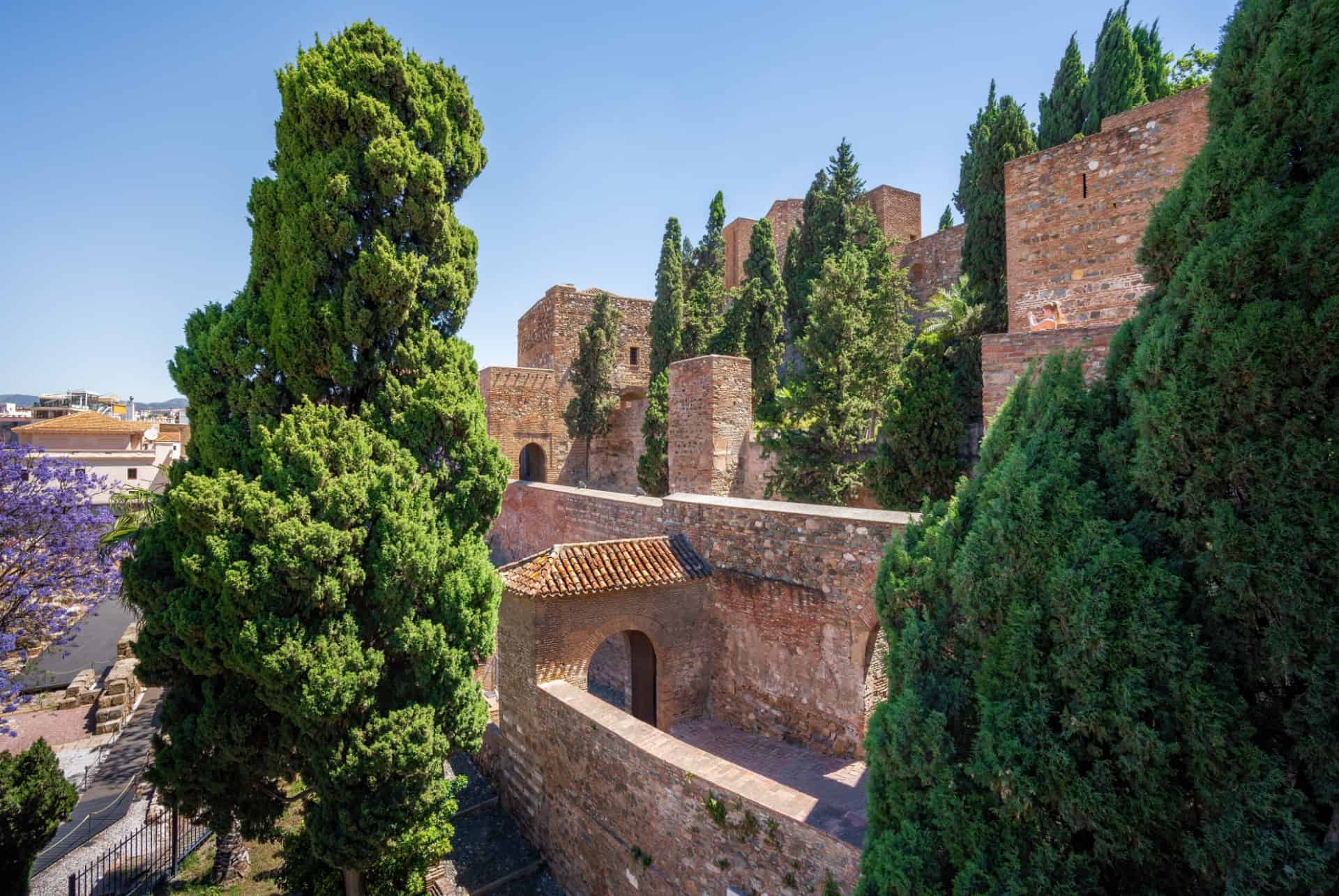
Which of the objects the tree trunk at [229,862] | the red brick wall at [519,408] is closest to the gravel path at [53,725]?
the tree trunk at [229,862]

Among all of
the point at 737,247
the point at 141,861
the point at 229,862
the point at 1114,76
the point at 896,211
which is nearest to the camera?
the point at 229,862

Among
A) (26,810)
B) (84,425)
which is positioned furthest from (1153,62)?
(84,425)

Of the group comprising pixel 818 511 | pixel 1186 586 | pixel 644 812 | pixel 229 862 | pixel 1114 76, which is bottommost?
pixel 229 862

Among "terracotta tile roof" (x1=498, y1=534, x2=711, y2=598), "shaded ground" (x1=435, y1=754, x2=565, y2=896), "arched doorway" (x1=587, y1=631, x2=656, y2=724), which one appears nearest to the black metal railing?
"shaded ground" (x1=435, y1=754, x2=565, y2=896)

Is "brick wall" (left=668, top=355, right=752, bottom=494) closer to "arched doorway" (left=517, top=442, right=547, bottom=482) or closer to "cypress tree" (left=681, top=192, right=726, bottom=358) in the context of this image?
"cypress tree" (left=681, top=192, right=726, bottom=358)

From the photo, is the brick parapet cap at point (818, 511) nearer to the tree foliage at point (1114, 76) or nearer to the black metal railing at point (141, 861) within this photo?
the black metal railing at point (141, 861)

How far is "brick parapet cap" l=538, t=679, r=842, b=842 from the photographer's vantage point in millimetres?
4863

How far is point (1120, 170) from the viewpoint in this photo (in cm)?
775

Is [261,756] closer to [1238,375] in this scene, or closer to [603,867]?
[603,867]

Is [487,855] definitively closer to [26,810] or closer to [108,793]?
[26,810]

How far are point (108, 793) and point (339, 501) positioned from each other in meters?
8.13

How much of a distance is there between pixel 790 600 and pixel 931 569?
15.8 ft

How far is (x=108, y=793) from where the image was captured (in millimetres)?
9445

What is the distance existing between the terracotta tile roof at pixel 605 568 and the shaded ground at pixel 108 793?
14.9ft
